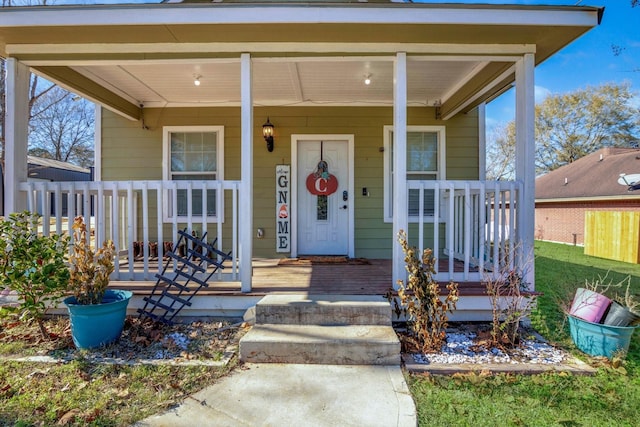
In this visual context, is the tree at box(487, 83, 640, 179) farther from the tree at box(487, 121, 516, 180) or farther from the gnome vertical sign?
the gnome vertical sign

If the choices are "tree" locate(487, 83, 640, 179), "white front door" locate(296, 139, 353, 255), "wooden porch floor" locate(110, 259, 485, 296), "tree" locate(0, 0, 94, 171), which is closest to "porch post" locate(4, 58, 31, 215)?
"wooden porch floor" locate(110, 259, 485, 296)

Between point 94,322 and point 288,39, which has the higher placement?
point 288,39

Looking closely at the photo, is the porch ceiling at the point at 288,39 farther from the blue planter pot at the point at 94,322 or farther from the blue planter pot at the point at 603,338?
the blue planter pot at the point at 603,338

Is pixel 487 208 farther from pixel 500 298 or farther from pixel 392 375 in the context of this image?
pixel 392 375

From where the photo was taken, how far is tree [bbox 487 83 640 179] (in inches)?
809

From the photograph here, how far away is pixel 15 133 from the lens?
142 inches

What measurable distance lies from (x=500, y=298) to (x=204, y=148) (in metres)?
4.65

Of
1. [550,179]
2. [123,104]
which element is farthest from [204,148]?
[550,179]

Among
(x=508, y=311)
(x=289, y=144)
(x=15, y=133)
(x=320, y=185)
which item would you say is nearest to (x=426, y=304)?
(x=508, y=311)

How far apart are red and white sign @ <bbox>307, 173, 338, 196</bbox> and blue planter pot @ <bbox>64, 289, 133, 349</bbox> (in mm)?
3190

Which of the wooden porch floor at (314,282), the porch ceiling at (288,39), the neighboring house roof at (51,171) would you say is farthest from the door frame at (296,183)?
the neighboring house roof at (51,171)

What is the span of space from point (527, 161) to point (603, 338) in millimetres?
1684

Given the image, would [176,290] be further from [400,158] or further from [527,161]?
[527,161]

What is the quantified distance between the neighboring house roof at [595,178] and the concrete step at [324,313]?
11.8 metres
